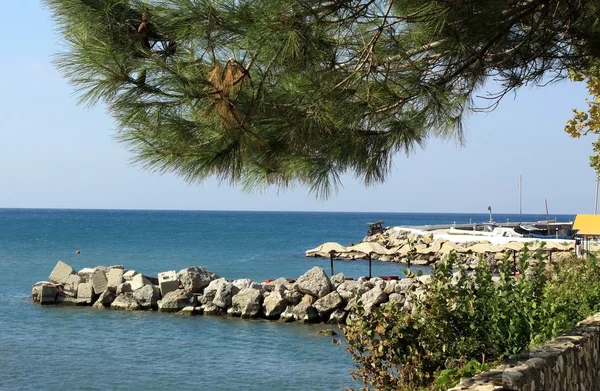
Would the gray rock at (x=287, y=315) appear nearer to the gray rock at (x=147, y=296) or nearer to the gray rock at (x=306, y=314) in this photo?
the gray rock at (x=306, y=314)

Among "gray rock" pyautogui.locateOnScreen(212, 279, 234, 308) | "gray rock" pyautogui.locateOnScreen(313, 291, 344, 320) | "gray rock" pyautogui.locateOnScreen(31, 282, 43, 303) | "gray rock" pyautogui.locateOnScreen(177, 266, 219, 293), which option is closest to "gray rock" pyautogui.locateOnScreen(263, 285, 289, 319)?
"gray rock" pyautogui.locateOnScreen(313, 291, 344, 320)

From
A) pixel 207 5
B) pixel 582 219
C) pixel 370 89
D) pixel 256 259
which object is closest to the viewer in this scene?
pixel 207 5

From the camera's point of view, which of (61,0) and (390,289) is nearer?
(61,0)

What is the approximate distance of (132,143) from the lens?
5.68m

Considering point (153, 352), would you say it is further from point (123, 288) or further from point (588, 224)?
point (588, 224)

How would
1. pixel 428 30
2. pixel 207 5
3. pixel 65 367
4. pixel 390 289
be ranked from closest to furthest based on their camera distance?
pixel 207 5
pixel 428 30
pixel 65 367
pixel 390 289

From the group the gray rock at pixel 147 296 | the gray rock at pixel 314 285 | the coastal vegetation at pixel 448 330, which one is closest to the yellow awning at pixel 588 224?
the gray rock at pixel 314 285

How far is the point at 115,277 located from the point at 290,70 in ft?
64.4

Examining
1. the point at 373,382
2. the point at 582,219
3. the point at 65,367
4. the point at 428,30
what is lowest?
the point at 65,367

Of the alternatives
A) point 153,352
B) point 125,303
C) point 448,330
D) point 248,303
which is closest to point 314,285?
point 248,303

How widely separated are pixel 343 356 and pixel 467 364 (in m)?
9.58

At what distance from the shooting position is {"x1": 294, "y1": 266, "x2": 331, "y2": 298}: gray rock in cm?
2044

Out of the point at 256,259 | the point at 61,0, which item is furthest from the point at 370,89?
the point at 256,259

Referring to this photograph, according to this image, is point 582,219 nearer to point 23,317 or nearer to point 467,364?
point 467,364
